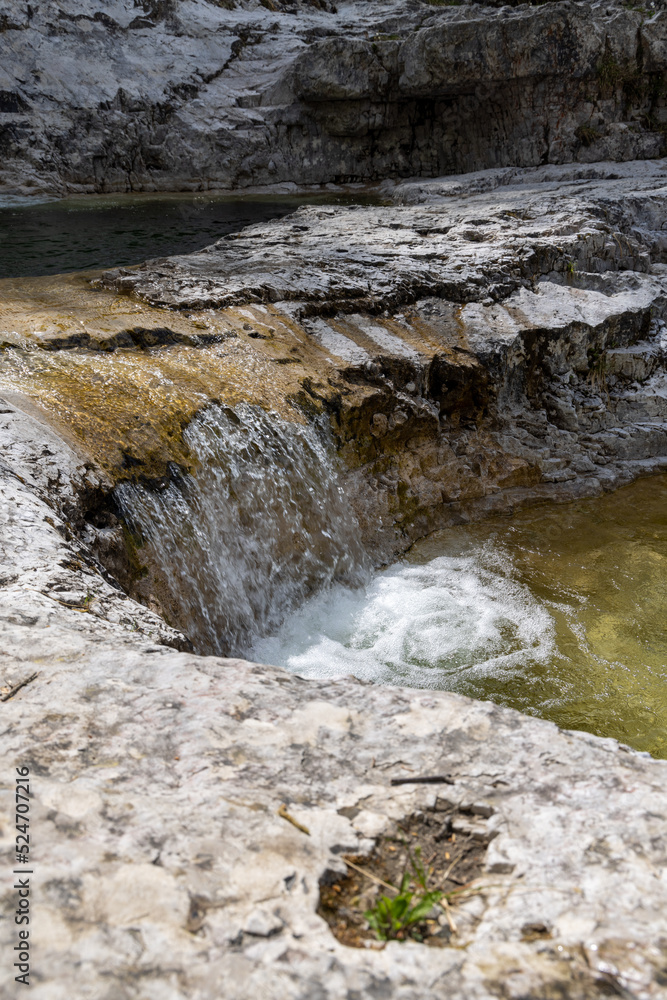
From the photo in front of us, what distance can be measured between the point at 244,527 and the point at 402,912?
9.75ft

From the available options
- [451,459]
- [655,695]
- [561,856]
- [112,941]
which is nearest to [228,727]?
[112,941]

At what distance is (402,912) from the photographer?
1214mm

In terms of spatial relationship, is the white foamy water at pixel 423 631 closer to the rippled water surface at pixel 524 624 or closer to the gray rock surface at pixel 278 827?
the rippled water surface at pixel 524 624

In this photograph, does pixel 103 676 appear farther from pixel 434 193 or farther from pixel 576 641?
pixel 434 193

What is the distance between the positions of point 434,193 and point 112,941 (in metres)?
11.0

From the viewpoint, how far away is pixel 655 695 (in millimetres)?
3492

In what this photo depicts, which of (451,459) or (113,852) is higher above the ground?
(113,852)

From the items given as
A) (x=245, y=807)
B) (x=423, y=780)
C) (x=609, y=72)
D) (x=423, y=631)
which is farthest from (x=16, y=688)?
(x=609, y=72)

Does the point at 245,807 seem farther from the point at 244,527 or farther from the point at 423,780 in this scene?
the point at 244,527

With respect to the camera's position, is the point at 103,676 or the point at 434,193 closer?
the point at 103,676

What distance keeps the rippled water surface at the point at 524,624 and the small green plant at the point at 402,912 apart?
2259mm

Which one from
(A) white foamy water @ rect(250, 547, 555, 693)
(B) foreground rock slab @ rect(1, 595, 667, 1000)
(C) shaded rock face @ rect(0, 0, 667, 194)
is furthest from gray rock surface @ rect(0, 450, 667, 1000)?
(C) shaded rock face @ rect(0, 0, 667, 194)

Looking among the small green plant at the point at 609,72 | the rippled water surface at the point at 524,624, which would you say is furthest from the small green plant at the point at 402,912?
the small green plant at the point at 609,72

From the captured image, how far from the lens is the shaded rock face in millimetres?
11594
